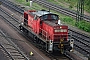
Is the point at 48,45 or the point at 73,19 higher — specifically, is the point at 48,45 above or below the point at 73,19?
above

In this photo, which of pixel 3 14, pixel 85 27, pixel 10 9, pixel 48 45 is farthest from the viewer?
Answer: pixel 10 9

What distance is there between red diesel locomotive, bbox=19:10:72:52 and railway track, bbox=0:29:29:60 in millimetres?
2103

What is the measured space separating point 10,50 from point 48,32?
352 centimetres

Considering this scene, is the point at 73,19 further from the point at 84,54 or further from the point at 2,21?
the point at 84,54

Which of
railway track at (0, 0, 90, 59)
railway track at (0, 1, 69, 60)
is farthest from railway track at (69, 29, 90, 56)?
railway track at (0, 1, 69, 60)

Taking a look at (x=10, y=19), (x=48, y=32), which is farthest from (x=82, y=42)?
(x=10, y=19)

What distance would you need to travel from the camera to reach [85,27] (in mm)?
30797

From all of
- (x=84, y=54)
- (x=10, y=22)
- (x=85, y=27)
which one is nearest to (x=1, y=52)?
(x=84, y=54)

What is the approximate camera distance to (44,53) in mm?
21109

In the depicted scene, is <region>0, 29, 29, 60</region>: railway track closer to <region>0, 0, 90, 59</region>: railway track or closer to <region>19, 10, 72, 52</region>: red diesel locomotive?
<region>19, 10, 72, 52</region>: red diesel locomotive

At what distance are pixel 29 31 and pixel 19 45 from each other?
214 centimetres

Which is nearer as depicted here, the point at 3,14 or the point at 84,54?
the point at 84,54

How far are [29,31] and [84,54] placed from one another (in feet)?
20.1

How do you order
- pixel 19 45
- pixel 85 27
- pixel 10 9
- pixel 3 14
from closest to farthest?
pixel 19 45
pixel 85 27
pixel 3 14
pixel 10 9
